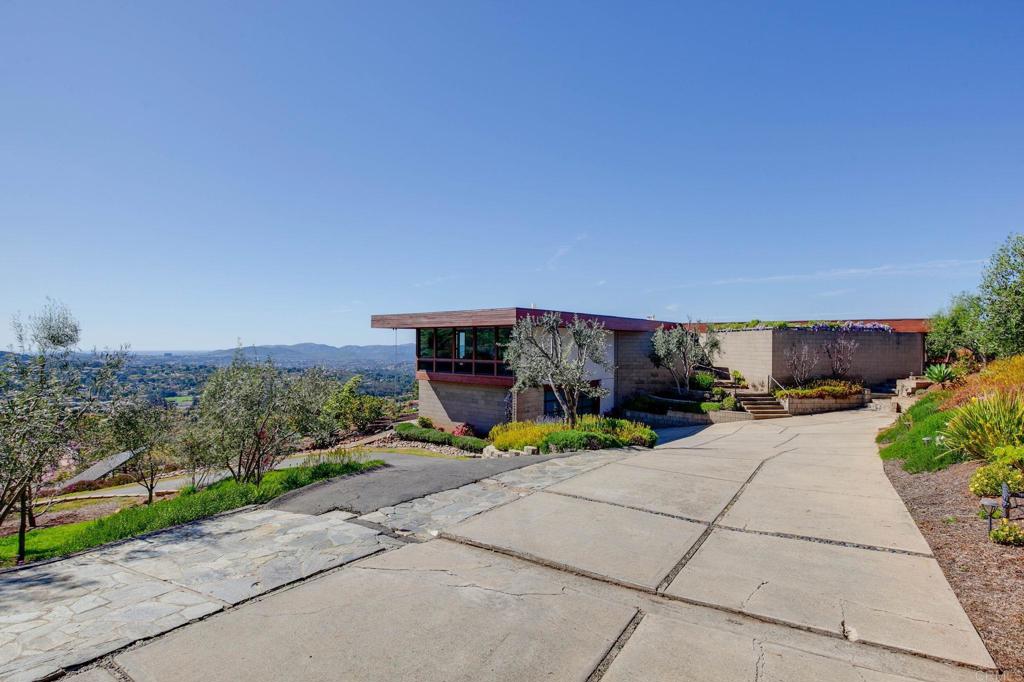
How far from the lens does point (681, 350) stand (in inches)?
878

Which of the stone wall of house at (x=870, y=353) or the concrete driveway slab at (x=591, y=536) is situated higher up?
the stone wall of house at (x=870, y=353)

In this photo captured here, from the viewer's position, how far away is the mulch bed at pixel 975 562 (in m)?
3.25

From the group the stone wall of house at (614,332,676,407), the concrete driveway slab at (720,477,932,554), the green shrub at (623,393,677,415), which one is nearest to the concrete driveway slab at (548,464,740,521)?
the concrete driveway slab at (720,477,932,554)

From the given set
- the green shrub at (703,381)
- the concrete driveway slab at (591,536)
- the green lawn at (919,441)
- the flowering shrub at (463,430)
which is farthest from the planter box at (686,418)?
the concrete driveway slab at (591,536)

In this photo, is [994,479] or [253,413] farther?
[253,413]

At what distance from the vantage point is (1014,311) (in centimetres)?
1107

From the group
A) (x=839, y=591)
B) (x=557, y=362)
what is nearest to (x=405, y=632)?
(x=839, y=591)

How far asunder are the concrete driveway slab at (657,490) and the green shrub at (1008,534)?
2599mm

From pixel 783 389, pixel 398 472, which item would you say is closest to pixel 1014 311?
pixel 783 389

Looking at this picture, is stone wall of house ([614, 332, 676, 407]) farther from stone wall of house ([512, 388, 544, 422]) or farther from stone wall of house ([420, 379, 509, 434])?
stone wall of house ([420, 379, 509, 434])

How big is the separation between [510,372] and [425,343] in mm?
5215

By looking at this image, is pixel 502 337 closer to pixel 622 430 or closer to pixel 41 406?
pixel 622 430

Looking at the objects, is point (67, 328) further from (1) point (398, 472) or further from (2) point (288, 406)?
(1) point (398, 472)

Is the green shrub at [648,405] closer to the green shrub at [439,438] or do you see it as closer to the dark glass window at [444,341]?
the green shrub at [439,438]
